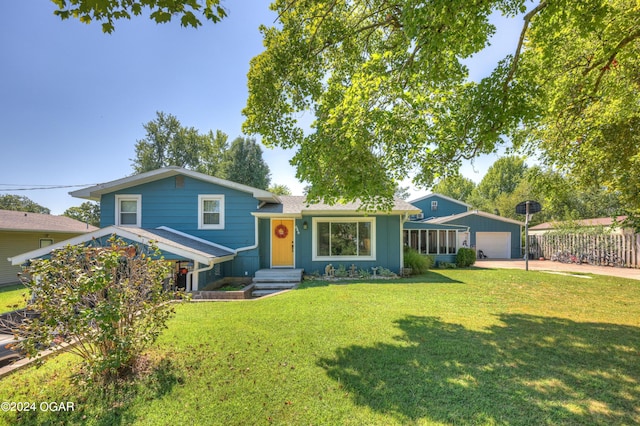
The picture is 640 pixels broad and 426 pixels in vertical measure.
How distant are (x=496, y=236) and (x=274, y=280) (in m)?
19.9

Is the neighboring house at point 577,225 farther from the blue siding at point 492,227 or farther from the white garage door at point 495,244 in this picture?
the white garage door at point 495,244

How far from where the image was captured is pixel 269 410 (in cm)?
270

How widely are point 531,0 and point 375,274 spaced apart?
886 centimetres

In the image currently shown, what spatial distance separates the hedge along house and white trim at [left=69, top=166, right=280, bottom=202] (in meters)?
0.03

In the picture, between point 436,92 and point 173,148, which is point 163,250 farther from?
point 173,148

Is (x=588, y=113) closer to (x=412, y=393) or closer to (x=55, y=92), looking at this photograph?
(x=412, y=393)

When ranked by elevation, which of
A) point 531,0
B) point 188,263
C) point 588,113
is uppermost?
point 531,0

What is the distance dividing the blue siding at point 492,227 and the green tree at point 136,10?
2135cm

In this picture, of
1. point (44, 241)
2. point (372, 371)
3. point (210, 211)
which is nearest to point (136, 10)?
point (372, 371)

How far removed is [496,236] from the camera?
21.6m

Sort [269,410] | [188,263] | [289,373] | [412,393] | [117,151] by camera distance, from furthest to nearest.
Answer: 1. [117,151]
2. [188,263]
3. [289,373]
4. [412,393]
5. [269,410]

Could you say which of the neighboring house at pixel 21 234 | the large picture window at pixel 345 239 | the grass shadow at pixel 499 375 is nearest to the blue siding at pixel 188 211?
the large picture window at pixel 345 239

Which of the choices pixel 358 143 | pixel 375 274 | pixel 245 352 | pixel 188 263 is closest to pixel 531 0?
pixel 358 143

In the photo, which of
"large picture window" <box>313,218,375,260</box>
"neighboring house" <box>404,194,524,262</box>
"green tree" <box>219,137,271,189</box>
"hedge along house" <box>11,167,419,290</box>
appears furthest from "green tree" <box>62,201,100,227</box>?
"neighboring house" <box>404,194,524,262</box>
